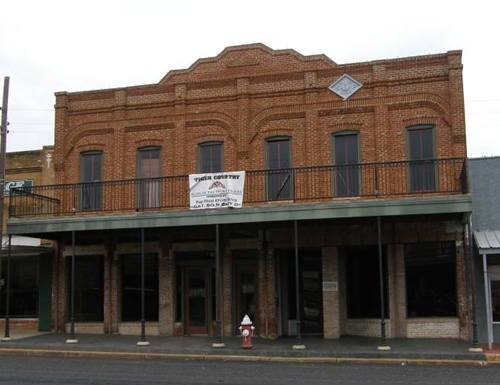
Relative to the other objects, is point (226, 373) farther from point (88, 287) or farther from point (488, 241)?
point (88, 287)

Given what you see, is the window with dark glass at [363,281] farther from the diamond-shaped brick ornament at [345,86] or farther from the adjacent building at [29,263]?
the adjacent building at [29,263]

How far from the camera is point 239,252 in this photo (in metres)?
19.2

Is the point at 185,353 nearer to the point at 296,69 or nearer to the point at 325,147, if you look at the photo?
the point at 325,147

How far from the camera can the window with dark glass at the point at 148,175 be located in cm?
1986

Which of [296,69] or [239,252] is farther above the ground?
[296,69]

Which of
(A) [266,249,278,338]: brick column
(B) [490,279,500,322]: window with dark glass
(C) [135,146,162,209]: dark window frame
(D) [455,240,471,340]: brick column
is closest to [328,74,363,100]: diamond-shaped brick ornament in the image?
(A) [266,249,278,338]: brick column

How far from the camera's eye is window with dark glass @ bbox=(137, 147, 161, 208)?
1986cm

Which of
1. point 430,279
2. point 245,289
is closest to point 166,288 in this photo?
point 245,289

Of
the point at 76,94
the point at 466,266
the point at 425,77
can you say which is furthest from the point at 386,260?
the point at 76,94

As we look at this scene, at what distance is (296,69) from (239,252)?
5808 millimetres

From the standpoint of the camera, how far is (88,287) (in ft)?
67.0

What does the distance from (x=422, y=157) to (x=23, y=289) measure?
44.6 ft

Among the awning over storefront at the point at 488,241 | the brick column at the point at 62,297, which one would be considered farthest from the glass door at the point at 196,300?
the awning over storefront at the point at 488,241

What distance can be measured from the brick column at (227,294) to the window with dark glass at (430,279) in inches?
201
